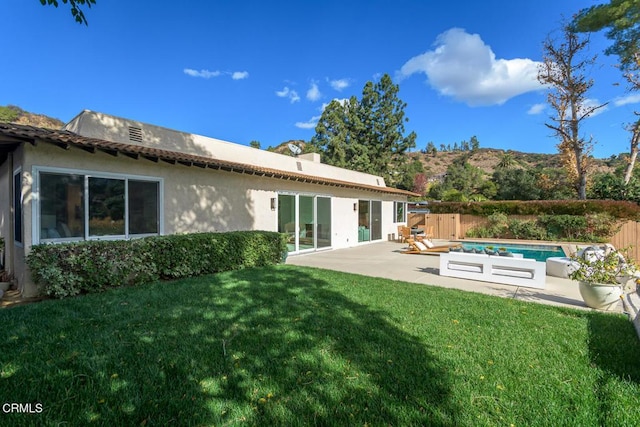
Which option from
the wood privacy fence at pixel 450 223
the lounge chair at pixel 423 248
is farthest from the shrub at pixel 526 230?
the lounge chair at pixel 423 248

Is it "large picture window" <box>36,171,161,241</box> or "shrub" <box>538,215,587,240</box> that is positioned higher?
"large picture window" <box>36,171,161,241</box>

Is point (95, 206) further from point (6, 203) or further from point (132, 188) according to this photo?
point (6, 203)

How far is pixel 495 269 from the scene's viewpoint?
26.7 ft

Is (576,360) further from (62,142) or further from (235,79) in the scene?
(235,79)

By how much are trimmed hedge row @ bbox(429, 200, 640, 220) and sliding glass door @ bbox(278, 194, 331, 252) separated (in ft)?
40.0

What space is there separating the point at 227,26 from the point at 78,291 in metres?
12.6

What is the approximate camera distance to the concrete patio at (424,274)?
21.7 ft

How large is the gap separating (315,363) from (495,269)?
6.81m

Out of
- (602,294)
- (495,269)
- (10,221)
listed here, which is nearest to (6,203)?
(10,221)

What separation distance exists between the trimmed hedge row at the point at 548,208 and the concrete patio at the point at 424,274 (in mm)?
10502

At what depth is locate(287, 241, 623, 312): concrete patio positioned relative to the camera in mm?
6602

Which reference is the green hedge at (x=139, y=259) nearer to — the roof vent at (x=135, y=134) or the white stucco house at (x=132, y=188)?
the white stucco house at (x=132, y=188)

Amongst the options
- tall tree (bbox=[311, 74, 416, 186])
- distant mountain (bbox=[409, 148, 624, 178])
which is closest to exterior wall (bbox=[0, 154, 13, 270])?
tall tree (bbox=[311, 74, 416, 186])

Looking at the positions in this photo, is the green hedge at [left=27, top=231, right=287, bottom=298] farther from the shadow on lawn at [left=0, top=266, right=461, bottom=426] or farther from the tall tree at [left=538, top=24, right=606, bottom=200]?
the tall tree at [left=538, top=24, right=606, bottom=200]
